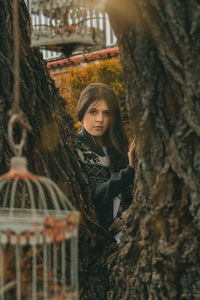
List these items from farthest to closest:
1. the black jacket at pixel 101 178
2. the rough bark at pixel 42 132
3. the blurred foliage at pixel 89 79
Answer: the blurred foliage at pixel 89 79
the black jacket at pixel 101 178
the rough bark at pixel 42 132

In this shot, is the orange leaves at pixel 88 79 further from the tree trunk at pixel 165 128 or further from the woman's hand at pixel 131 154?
Answer: the tree trunk at pixel 165 128

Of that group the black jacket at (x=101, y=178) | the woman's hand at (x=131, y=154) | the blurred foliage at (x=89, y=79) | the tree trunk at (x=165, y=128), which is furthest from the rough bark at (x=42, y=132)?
the blurred foliage at (x=89, y=79)

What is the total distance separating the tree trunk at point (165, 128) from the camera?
204cm

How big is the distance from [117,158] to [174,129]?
5.44 ft

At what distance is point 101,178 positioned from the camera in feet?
11.6

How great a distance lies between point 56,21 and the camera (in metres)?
2.12

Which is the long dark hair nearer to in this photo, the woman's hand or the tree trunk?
the woman's hand

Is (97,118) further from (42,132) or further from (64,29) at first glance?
(64,29)

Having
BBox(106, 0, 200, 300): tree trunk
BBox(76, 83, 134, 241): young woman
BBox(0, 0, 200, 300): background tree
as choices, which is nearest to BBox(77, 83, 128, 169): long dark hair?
BBox(76, 83, 134, 241): young woman

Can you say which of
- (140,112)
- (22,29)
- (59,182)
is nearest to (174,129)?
(140,112)

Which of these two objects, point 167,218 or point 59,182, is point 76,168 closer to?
point 59,182

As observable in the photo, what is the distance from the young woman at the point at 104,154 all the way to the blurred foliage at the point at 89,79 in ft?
7.49

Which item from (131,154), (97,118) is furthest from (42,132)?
(97,118)

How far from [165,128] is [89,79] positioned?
4572 millimetres
